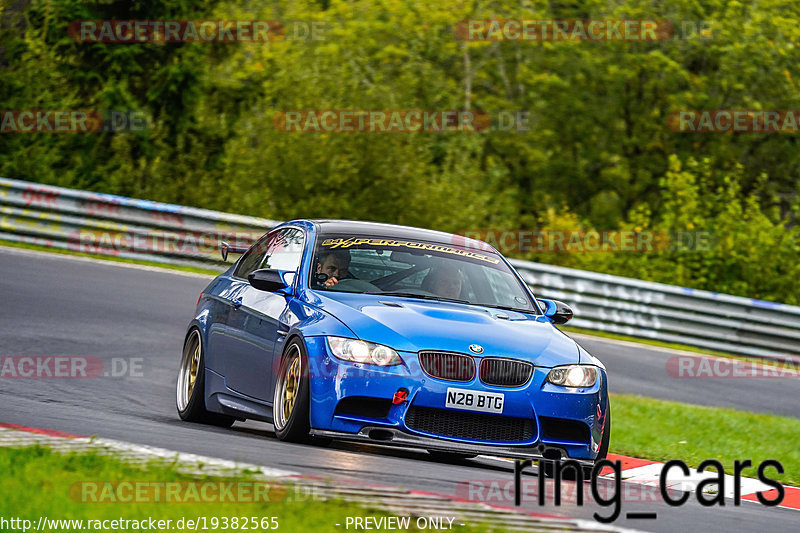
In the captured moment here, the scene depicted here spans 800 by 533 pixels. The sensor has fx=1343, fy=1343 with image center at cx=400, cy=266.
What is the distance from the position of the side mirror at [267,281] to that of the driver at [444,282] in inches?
38.3

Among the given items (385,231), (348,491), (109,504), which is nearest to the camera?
(109,504)

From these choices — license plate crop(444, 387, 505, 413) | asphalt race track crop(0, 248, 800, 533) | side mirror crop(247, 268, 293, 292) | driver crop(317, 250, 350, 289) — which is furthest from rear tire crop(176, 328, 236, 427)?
license plate crop(444, 387, 505, 413)

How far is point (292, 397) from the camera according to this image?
8.12 metres

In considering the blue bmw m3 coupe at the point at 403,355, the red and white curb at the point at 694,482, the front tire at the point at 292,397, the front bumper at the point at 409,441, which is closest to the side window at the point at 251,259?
the blue bmw m3 coupe at the point at 403,355

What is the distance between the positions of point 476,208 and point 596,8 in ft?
46.9

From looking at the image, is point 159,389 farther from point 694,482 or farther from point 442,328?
point 694,482

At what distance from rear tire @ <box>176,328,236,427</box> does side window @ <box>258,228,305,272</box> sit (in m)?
0.86

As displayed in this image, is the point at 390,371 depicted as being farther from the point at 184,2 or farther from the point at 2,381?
the point at 184,2

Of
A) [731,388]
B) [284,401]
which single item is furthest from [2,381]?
[731,388]

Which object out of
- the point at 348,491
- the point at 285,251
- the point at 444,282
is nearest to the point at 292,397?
the point at 444,282

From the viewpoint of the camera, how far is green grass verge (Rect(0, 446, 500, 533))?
5.24 metres

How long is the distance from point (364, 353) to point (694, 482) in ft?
9.15

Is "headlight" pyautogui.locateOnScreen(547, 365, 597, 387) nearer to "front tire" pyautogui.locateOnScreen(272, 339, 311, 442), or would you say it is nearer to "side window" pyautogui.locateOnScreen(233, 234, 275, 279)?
"front tire" pyautogui.locateOnScreen(272, 339, 311, 442)

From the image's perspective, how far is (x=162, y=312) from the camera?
15844mm
